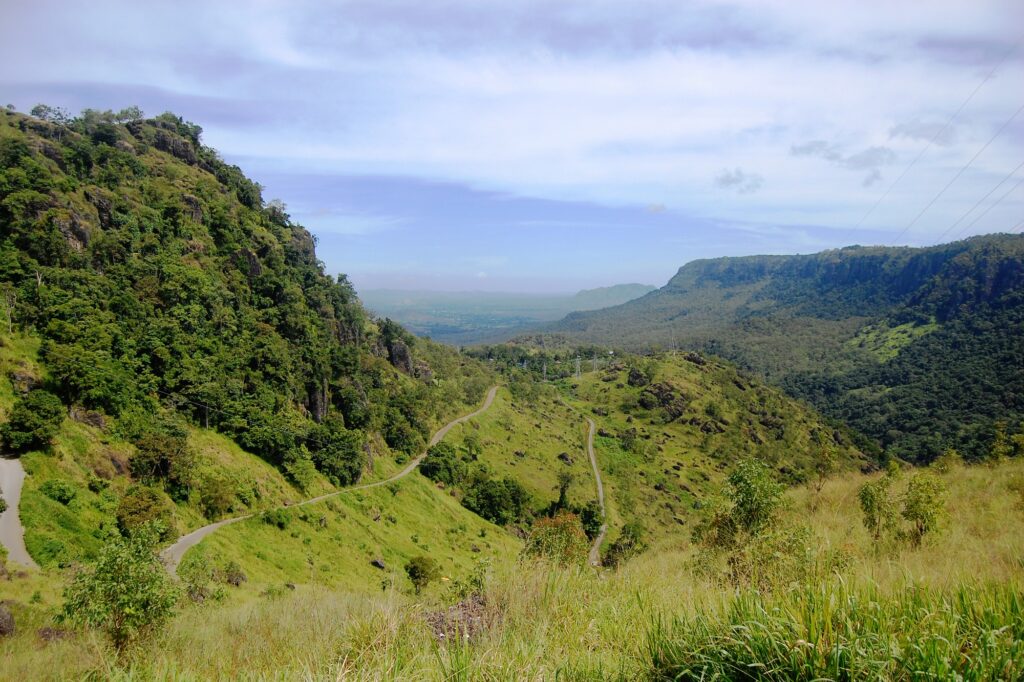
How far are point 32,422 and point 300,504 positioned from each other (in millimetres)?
21602

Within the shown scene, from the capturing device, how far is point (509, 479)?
75.9 m

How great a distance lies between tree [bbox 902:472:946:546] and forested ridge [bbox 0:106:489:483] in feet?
155

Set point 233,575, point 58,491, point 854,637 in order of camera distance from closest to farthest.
→ point 854,637, point 58,491, point 233,575

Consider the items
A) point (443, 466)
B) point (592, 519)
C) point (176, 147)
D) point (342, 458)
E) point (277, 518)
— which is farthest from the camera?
point (176, 147)

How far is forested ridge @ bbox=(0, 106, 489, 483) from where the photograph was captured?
141ft

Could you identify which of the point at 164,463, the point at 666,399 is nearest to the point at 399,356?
the point at 164,463

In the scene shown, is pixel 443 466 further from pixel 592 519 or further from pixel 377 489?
pixel 592 519

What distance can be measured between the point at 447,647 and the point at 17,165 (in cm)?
7207

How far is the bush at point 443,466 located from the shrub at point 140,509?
39.7 m

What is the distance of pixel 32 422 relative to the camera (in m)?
30.8

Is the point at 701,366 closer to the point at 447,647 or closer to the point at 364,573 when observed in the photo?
the point at 364,573

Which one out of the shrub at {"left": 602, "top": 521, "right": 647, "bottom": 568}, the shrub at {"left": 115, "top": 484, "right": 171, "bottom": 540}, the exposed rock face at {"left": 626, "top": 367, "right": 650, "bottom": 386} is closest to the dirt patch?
the shrub at {"left": 115, "top": 484, "right": 171, "bottom": 540}

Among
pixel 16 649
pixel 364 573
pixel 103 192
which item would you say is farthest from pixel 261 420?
pixel 16 649

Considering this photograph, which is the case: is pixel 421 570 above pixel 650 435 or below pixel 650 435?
above
